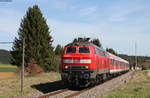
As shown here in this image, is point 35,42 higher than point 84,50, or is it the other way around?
point 35,42

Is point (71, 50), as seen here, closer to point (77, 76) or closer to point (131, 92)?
point (77, 76)

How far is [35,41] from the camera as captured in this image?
1828 inches

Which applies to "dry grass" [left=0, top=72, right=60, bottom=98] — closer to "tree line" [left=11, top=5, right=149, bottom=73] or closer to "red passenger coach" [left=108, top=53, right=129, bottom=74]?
"red passenger coach" [left=108, top=53, right=129, bottom=74]

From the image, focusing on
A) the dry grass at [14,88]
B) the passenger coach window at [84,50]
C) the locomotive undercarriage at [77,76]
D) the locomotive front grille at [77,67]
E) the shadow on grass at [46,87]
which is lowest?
the shadow on grass at [46,87]

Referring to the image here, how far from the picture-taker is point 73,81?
760 inches

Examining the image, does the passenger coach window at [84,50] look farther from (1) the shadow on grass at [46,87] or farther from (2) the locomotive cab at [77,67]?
(1) the shadow on grass at [46,87]

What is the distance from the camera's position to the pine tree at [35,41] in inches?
1790

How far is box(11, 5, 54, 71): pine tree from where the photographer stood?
149 feet

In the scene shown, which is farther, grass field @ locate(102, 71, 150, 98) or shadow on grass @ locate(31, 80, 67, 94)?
shadow on grass @ locate(31, 80, 67, 94)

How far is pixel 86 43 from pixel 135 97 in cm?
726

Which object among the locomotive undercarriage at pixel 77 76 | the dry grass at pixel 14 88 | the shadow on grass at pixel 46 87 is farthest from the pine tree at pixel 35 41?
the locomotive undercarriage at pixel 77 76

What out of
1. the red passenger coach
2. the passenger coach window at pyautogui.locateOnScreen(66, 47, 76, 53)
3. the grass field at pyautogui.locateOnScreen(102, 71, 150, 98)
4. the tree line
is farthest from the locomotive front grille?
the tree line

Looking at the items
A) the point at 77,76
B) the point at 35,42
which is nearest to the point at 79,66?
the point at 77,76

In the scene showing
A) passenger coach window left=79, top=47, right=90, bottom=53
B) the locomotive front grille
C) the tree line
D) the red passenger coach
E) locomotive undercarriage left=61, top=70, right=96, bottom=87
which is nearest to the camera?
locomotive undercarriage left=61, top=70, right=96, bottom=87
